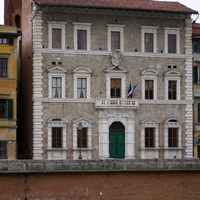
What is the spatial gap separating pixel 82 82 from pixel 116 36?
415 cm

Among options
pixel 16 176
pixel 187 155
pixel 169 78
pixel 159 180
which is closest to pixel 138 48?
pixel 169 78

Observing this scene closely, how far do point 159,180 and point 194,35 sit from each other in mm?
14830

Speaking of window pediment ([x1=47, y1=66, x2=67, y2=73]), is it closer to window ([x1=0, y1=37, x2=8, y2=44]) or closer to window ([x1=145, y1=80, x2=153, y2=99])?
window ([x1=0, y1=37, x2=8, y2=44])

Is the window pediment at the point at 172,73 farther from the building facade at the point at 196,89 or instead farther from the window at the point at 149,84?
Answer: the building facade at the point at 196,89

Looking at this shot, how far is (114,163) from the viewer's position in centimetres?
4734

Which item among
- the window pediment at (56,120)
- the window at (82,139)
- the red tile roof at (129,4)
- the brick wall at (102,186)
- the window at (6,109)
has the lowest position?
the brick wall at (102,186)

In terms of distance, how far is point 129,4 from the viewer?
2283 inches

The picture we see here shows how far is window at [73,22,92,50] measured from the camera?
56162 mm

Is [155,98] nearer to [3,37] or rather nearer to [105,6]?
[105,6]

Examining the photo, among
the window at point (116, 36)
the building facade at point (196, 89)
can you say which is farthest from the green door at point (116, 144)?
the window at point (116, 36)

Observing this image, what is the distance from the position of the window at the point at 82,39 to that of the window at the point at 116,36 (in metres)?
1.77

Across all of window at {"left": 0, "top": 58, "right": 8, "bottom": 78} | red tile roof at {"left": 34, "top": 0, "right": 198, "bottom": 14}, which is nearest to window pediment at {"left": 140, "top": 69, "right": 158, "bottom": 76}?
red tile roof at {"left": 34, "top": 0, "right": 198, "bottom": 14}

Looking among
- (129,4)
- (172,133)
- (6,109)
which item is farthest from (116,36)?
(6,109)

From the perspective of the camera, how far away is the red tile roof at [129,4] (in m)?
55.5
